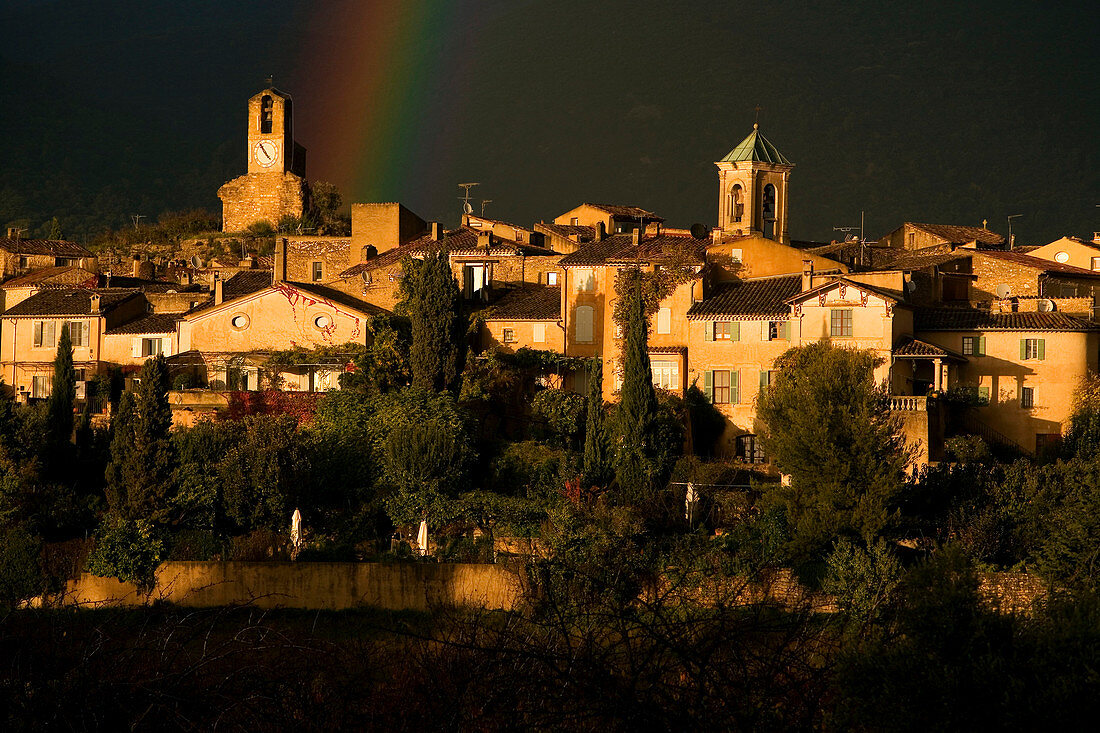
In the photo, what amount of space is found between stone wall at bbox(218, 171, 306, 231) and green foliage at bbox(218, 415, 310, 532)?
125ft

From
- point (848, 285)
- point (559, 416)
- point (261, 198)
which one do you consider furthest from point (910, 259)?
point (261, 198)

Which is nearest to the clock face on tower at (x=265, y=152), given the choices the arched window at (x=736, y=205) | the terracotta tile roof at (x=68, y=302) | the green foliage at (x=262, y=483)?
the terracotta tile roof at (x=68, y=302)

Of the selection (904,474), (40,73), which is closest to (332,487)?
(904,474)

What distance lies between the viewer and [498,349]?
46469 millimetres

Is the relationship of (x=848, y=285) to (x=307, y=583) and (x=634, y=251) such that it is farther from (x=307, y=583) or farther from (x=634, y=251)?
(x=307, y=583)

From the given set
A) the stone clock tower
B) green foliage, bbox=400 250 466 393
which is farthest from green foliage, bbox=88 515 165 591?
the stone clock tower

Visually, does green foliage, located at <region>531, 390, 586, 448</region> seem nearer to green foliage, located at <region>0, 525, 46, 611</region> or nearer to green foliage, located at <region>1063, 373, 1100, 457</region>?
green foliage, located at <region>1063, 373, 1100, 457</region>

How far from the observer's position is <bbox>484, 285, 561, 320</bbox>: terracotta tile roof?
47450 millimetres

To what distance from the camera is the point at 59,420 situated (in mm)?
39969

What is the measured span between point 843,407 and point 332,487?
1210 cm

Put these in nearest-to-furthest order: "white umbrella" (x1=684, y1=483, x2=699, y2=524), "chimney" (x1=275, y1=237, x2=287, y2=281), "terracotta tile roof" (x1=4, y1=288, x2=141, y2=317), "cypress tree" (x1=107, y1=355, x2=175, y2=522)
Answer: "white umbrella" (x1=684, y1=483, x2=699, y2=524) < "cypress tree" (x1=107, y1=355, x2=175, y2=522) < "terracotta tile roof" (x1=4, y1=288, x2=141, y2=317) < "chimney" (x1=275, y1=237, x2=287, y2=281)

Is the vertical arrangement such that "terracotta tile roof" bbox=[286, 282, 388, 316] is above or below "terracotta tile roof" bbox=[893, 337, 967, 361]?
above

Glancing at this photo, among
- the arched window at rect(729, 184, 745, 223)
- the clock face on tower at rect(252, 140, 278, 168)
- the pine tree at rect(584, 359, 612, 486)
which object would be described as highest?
the clock face on tower at rect(252, 140, 278, 168)

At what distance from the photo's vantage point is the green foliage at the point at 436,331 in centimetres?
4172
